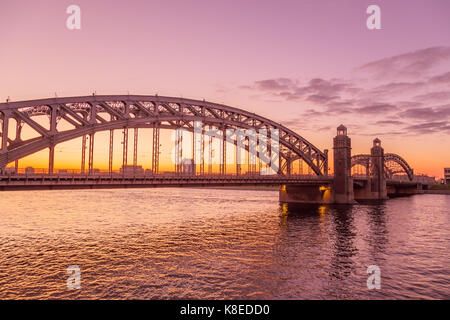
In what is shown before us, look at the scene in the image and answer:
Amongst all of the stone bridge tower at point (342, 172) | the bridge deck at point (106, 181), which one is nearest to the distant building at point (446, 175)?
the stone bridge tower at point (342, 172)

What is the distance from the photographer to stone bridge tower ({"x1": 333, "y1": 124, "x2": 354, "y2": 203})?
232 ft

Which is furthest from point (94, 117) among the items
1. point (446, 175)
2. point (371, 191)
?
point (446, 175)

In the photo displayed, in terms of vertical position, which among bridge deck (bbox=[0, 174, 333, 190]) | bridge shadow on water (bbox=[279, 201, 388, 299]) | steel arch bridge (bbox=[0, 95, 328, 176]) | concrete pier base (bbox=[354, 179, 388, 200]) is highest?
steel arch bridge (bbox=[0, 95, 328, 176])

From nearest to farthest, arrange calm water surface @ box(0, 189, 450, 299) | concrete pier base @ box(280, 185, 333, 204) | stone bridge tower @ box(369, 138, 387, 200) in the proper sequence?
calm water surface @ box(0, 189, 450, 299)
concrete pier base @ box(280, 185, 333, 204)
stone bridge tower @ box(369, 138, 387, 200)

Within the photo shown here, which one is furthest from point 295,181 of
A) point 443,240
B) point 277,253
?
point 277,253

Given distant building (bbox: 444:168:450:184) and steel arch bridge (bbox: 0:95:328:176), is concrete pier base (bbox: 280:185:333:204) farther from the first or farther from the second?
distant building (bbox: 444:168:450:184)

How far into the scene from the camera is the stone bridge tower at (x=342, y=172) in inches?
2788

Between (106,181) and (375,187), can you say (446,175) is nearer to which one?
(375,187)

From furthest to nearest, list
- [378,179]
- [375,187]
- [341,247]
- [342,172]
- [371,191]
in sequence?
[375,187] < [378,179] < [371,191] < [342,172] < [341,247]

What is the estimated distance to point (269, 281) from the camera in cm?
1723

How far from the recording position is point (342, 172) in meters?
71.4

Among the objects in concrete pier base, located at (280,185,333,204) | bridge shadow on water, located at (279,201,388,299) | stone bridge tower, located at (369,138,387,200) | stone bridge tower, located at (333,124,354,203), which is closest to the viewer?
bridge shadow on water, located at (279,201,388,299)

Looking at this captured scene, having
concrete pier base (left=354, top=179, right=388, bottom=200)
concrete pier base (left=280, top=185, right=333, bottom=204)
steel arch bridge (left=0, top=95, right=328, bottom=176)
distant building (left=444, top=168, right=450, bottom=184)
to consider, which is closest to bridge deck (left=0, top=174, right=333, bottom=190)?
steel arch bridge (left=0, top=95, right=328, bottom=176)
